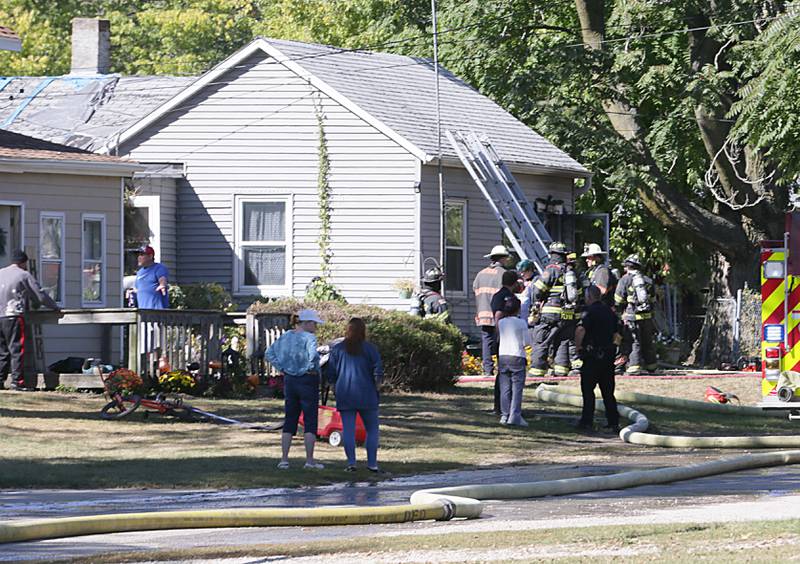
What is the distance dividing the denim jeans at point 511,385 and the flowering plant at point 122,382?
4553 millimetres

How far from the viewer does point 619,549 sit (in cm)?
894

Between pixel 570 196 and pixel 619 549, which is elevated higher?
pixel 570 196

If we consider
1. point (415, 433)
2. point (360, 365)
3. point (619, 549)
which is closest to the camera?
point (619, 549)

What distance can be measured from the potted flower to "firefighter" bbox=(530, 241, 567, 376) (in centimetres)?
408

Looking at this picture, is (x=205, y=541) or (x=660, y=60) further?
(x=660, y=60)

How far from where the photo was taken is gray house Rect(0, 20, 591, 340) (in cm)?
2822

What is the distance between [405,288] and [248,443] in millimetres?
11939

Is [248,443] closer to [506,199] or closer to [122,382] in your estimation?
[122,382]

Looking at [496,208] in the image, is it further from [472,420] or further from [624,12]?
[472,420]

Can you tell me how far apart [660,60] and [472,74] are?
4519 mm

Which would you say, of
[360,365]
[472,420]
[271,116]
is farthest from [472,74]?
[360,365]

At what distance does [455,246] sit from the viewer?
2900 centimetres

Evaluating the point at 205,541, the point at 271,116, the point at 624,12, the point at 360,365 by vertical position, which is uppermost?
the point at 624,12

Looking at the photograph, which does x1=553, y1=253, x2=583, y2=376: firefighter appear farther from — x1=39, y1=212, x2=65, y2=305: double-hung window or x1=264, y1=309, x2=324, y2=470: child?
x1=264, y1=309, x2=324, y2=470: child
